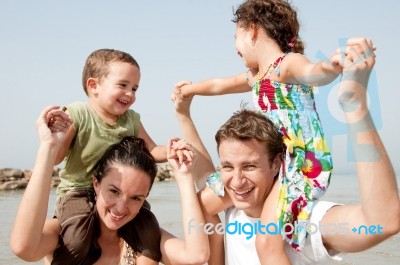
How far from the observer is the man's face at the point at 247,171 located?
3.09 metres

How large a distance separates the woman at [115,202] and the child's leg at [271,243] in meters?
0.46

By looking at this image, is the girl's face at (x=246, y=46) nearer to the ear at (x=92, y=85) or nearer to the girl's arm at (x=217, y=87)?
the girl's arm at (x=217, y=87)

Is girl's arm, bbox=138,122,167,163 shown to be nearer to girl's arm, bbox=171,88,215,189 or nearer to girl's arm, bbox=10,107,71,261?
girl's arm, bbox=171,88,215,189

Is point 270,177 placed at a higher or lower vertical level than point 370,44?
lower

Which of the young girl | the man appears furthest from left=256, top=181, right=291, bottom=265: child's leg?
the man

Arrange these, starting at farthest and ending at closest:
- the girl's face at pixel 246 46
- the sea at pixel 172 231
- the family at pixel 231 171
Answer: the sea at pixel 172 231 < the girl's face at pixel 246 46 < the family at pixel 231 171

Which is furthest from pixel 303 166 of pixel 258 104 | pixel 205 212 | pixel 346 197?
pixel 346 197

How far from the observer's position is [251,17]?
11.6 ft

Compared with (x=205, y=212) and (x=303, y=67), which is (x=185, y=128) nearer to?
(x=205, y=212)

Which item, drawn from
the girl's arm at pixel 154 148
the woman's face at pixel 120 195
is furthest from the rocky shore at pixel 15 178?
the woman's face at pixel 120 195

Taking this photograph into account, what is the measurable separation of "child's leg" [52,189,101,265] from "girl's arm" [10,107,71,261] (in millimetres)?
220

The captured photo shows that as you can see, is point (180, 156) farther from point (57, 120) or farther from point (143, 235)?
point (57, 120)

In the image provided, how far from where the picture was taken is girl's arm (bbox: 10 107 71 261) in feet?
9.62

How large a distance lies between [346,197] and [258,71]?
39.0 feet
